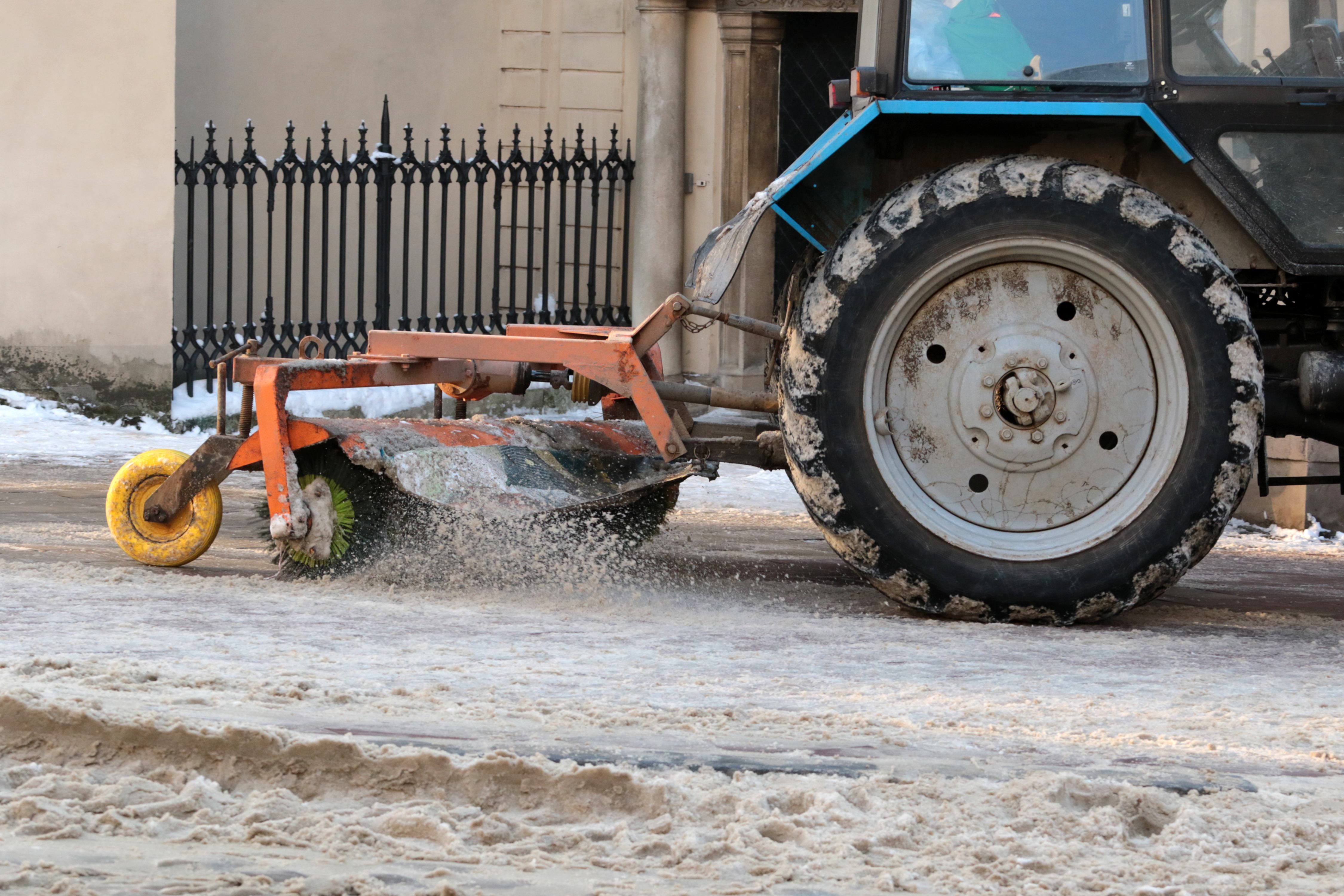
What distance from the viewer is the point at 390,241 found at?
1154 cm

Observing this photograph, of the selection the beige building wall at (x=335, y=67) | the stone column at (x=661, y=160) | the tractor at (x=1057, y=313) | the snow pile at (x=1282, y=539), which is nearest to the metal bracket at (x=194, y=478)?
the tractor at (x=1057, y=313)

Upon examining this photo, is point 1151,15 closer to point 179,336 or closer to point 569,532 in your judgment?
point 569,532

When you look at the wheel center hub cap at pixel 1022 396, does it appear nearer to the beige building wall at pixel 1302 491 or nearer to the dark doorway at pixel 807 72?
the beige building wall at pixel 1302 491

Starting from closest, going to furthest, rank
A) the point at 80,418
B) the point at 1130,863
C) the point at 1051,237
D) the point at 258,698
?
the point at 1130,863 < the point at 258,698 < the point at 1051,237 < the point at 80,418

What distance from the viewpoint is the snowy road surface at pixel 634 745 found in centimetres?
242

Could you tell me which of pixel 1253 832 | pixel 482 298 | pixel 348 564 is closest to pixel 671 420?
pixel 348 564

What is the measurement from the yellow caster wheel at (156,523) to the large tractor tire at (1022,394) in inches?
74.8

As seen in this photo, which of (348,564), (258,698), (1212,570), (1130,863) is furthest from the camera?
(1212,570)

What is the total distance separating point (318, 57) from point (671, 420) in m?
7.87

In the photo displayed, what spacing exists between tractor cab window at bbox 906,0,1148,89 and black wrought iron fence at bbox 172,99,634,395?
20.0ft

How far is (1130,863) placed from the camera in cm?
249

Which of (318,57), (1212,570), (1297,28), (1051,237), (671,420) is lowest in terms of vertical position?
(1212,570)

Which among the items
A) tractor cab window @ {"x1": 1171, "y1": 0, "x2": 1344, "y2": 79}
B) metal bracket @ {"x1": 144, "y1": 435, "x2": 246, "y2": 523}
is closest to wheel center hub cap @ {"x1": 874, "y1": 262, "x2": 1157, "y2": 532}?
tractor cab window @ {"x1": 1171, "y1": 0, "x2": 1344, "y2": 79}

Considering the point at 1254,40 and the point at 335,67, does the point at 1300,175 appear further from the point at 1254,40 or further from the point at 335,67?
the point at 335,67
